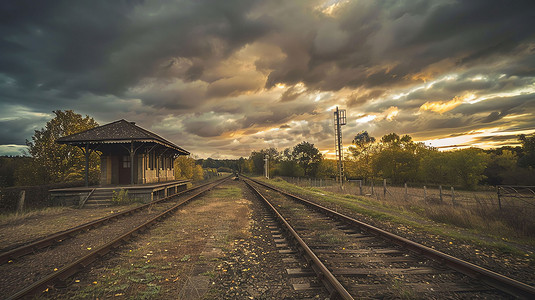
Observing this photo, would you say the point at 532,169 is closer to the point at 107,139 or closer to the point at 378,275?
the point at 378,275

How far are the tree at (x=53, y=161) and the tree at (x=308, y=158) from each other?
58.3m

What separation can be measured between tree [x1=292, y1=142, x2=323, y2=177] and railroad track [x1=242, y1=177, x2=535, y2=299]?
6701 cm

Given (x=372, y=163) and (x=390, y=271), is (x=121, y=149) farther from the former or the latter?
(x=372, y=163)

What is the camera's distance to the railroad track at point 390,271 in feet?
11.3

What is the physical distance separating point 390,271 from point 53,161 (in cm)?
3083

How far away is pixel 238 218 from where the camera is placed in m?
9.51

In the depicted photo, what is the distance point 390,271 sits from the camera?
4230 mm

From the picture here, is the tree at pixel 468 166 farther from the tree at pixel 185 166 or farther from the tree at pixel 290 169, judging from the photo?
the tree at pixel 185 166

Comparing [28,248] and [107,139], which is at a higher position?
[107,139]

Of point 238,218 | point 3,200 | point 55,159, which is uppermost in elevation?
point 55,159

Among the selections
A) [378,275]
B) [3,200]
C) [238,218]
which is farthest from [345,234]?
[3,200]

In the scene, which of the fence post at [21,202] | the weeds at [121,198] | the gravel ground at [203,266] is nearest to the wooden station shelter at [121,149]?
the weeds at [121,198]

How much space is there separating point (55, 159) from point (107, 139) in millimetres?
12423

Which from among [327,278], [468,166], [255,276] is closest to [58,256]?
[255,276]
